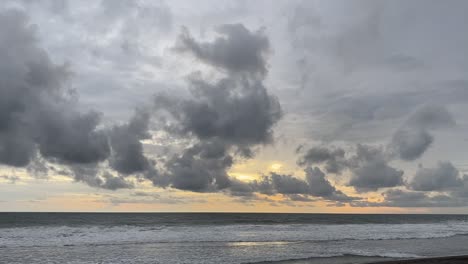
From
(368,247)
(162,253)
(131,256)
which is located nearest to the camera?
(131,256)

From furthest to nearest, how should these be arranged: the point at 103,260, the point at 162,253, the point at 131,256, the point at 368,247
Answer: the point at 368,247 < the point at 162,253 < the point at 131,256 < the point at 103,260

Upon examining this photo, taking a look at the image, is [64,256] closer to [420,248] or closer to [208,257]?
[208,257]

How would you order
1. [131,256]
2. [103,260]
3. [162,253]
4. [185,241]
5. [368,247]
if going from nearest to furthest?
[103,260] < [131,256] < [162,253] < [368,247] < [185,241]

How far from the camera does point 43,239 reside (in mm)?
40156

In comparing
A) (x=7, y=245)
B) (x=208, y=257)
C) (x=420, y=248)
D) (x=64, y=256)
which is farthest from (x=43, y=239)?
(x=420, y=248)

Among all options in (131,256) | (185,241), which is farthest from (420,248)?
(131,256)

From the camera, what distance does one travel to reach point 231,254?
29.2 m

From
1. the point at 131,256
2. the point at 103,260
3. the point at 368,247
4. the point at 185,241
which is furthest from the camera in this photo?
the point at 185,241

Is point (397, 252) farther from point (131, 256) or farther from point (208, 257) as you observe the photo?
point (131, 256)

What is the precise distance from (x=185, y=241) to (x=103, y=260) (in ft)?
43.9

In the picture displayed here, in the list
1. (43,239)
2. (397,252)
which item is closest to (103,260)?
(43,239)

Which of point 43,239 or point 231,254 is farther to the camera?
point 43,239

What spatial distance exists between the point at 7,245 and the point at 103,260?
14.6 metres

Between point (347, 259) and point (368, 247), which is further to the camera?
point (368, 247)
